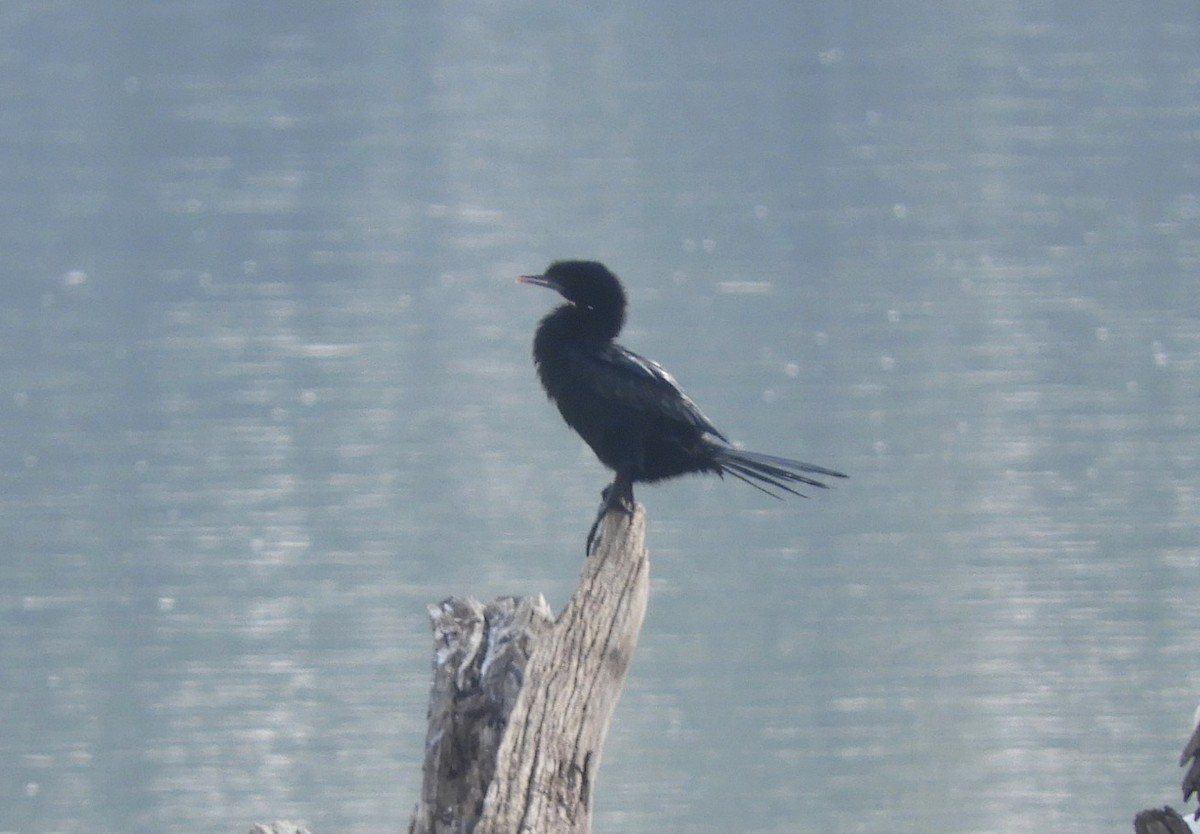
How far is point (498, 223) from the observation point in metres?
4.30

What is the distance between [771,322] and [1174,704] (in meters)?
1.54

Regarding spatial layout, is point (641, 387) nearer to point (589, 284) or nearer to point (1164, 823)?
point (589, 284)

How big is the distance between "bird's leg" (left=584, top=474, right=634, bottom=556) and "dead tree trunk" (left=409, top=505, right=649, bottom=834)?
0.81 ft

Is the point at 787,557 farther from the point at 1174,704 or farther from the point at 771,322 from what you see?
the point at 1174,704

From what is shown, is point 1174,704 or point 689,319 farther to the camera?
point 689,319

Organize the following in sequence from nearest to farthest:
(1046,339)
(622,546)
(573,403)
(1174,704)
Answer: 1. (622,546)
2. (573,403)
3. (1174,704)
4. (1046,339)

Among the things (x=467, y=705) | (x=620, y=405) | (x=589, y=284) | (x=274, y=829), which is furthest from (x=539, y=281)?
(x=274, y=829)

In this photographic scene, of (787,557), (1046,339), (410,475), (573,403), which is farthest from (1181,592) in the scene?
(573,403)

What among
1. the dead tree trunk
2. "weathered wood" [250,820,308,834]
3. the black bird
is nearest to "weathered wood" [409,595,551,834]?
the dead tree trunk

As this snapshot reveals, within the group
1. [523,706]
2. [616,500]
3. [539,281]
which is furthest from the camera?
[539,281]

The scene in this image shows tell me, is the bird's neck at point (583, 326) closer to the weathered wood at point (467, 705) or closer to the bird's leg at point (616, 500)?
the bird's leg at point (616, 500)

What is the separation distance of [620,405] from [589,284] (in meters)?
0.25

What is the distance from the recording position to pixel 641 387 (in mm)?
2324

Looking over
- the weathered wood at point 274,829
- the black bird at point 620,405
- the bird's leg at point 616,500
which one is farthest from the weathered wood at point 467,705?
the black bird at point 620,405
